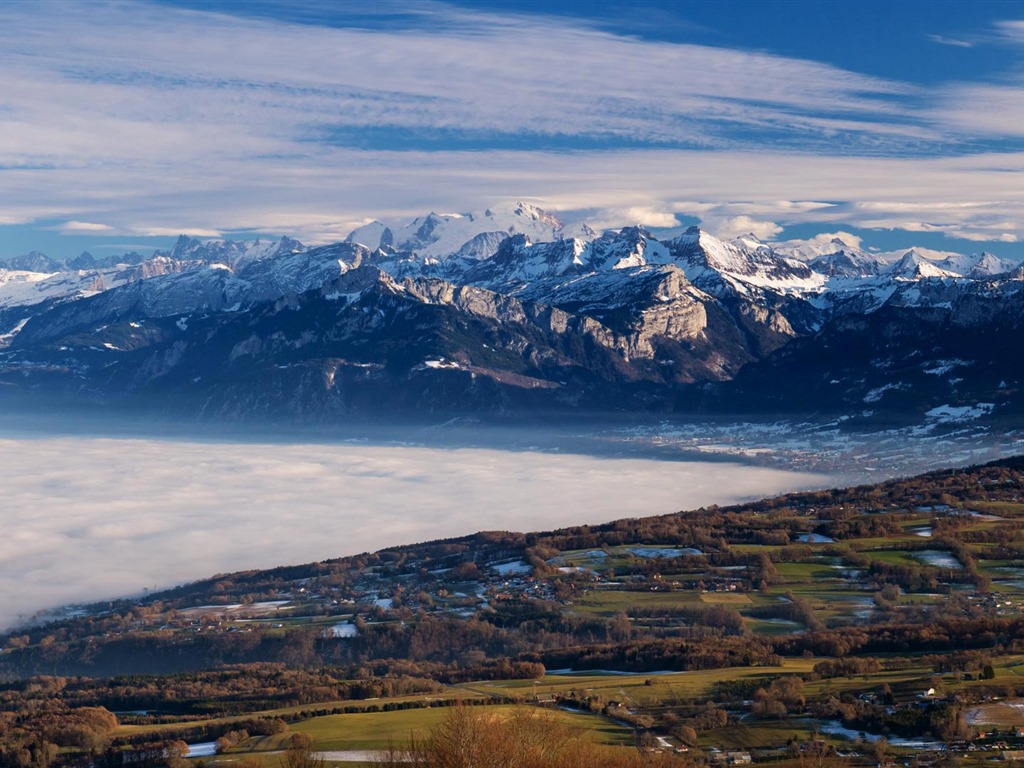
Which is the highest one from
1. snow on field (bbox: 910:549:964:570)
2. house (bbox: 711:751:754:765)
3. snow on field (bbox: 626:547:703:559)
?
house (bbox: 711:751:754:765)

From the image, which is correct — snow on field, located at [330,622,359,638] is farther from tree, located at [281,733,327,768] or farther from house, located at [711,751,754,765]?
house, located at [711,751,754,765]

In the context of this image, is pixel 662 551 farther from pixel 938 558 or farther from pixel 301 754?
pixel 301 754

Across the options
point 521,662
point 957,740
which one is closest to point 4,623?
point 521,662

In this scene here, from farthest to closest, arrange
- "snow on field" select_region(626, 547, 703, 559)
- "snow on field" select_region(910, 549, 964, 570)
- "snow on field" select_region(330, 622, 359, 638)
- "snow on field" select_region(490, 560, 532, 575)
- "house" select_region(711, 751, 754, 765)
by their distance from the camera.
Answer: "snow on field" select_region(626, 547, 703, 559) → "snow on field" select_region(490, 560, 532, 575) → "snow on field" select_region(910, 549, 964, 570) → "snow on field" select_region(330, 622, 359, 638) → "house" select_region(711, 751, 754, 765)

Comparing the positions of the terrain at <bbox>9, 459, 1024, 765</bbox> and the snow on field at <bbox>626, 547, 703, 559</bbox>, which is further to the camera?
the snow on field at <bbox>626, 547, 703, 559</bbox>

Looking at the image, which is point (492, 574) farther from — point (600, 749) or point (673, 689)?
point (600, 749)

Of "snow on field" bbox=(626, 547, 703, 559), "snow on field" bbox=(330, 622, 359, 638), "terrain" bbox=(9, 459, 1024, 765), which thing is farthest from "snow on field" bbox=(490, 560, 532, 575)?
"snow on field" bbox=(330, 622, 359, 638)

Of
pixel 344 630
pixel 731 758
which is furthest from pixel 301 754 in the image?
pixel 344 630

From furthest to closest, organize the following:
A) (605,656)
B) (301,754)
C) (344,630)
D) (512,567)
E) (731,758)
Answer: (512,567), (344,630), (605,656), (731,758), (301,754)
